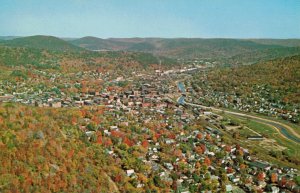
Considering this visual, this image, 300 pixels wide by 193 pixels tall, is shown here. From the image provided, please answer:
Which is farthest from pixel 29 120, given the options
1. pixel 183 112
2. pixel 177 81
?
pixel 177 81

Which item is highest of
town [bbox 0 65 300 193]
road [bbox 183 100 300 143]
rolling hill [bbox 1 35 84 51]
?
rolling hill [bbox 1 35 84 51]

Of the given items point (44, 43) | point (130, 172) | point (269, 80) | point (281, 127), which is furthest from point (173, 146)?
point (44, 43)

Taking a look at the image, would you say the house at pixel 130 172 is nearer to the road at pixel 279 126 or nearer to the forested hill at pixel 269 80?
the road at pixel 279 126

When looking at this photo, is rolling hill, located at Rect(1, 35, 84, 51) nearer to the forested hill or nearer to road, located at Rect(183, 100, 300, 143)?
the forested hill

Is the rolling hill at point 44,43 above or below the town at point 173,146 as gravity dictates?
above

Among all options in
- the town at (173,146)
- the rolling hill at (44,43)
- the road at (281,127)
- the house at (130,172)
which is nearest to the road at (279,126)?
the road at (281,127)

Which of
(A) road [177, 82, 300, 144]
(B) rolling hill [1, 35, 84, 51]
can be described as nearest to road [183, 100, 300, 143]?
(A) road [177, 82, 300, 144]

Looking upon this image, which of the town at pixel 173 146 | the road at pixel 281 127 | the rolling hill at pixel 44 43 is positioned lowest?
the road at pixel 281 127

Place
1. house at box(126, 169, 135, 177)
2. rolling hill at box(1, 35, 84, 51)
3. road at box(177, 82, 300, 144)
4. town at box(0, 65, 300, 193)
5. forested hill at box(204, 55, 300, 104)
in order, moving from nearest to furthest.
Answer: house at box(126, 169, 135, 177), town at box(0, 65, 300, 193), road at box(177, 82, 300, 144), forested hill at box(204, 55, 300, 104), rolling hill at box(1, 35, 84, 51)

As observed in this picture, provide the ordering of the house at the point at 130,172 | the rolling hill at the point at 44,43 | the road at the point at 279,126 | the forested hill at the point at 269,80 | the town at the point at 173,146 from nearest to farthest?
1. the house at the point at 130,172
2. the town at the point at 173,146
3. the road at the point at 279,126
4. the forested hill at the point at 269,80
5. the rolling hill at the point at 44,43

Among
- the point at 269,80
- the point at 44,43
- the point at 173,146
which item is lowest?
the point at 173,146

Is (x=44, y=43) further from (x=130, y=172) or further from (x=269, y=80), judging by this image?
(x=130, y=172)
